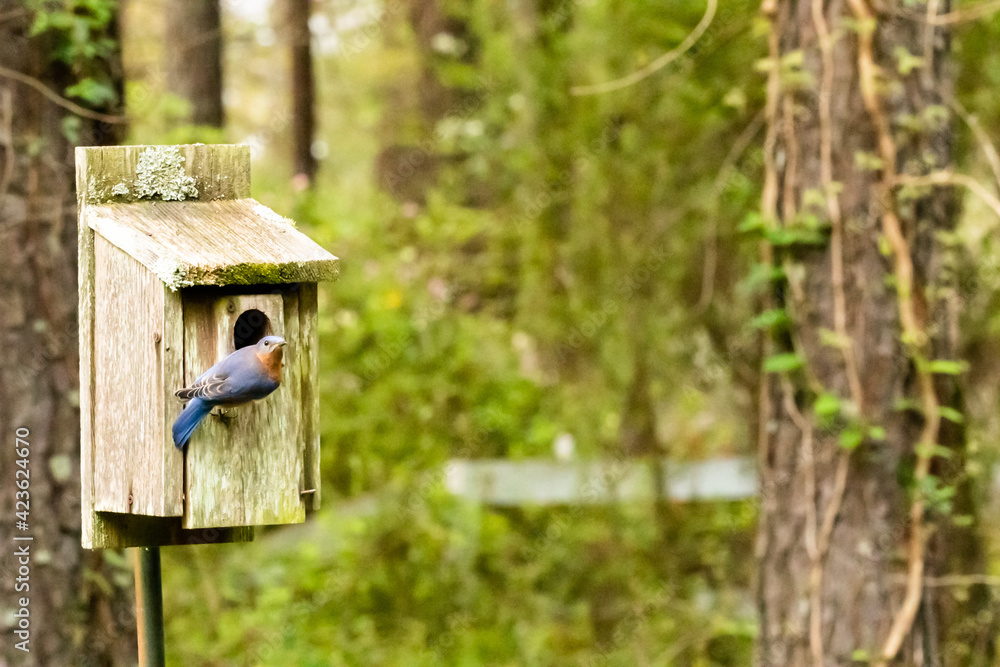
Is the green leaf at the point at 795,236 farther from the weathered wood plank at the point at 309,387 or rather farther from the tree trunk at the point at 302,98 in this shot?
the tree trunk at the point at 302,98

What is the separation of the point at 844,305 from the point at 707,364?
2.09 metres

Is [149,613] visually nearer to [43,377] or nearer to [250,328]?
[250,328]

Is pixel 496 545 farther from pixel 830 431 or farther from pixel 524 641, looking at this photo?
pixel 830 431

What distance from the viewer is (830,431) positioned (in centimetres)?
339

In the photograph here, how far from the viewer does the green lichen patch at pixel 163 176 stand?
2.17 meters

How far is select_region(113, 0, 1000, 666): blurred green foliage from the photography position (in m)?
5.08

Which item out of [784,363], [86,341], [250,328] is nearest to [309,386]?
[250,328]

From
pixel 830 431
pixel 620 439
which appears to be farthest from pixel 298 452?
pixel 620 439

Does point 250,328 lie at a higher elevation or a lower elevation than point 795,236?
lower

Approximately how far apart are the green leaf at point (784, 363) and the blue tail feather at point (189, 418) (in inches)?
78.2

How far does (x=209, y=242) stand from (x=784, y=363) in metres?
1.99

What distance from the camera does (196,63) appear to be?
21.3 ft

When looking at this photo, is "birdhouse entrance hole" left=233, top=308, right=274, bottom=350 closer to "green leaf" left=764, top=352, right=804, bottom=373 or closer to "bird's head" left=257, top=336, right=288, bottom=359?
"bird's head" left=257, top=336, right=288, bottom=359

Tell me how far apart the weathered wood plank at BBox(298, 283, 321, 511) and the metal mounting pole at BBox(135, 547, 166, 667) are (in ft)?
1.09
